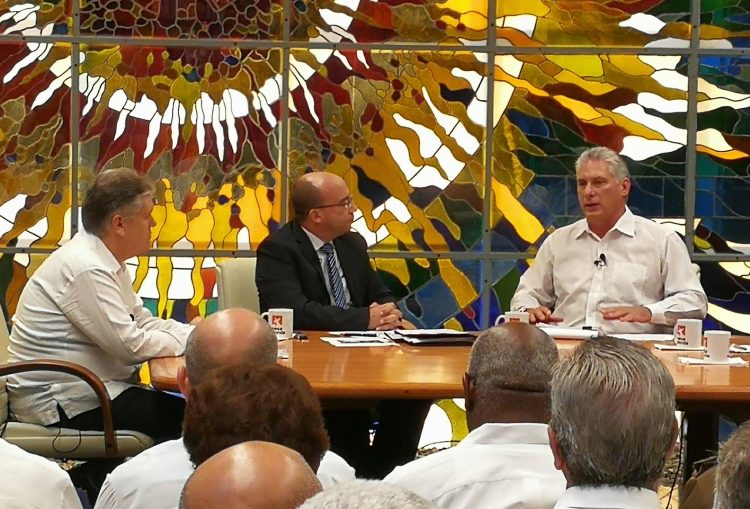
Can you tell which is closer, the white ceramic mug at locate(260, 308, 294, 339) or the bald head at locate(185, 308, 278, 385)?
the bald head at locate(185, 308, 278, 385)

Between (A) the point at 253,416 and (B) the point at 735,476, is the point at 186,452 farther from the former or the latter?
(B) the point at 735,476

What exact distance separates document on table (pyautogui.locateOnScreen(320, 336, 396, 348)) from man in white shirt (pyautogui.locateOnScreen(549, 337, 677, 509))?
2.28 metres

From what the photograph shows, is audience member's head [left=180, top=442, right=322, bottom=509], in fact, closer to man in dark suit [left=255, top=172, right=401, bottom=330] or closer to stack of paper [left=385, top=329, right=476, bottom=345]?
stack of paper [left=385, top=329, right=476, bottom=345]

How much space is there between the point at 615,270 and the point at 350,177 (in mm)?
1552

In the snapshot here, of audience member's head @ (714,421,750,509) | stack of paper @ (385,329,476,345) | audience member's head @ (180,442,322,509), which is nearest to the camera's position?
audience member's head @ (180,442,322,509)

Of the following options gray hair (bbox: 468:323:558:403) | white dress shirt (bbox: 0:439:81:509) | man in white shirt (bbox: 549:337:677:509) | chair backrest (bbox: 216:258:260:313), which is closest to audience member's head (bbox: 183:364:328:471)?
white dress shirt (bbox: 0:439:81:509)

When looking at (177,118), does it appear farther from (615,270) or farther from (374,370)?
(374,370)

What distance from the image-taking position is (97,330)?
13.4ft

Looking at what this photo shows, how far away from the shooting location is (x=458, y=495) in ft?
7.75

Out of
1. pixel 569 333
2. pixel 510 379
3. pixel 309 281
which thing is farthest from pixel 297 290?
pixel 510 379

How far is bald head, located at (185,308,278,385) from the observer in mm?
2762

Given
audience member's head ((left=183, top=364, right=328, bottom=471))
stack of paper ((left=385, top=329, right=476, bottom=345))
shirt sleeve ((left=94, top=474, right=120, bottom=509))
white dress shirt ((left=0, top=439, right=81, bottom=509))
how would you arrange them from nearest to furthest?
audience member's head ((left=183, top=364, right=328, bottom=471)) → white dress shirt ((left=0, top=439, right=81, bottom=509)) → shirt sleeve ((left=94, top=474, right=120, bottom=509)) → stack of paper ((left=385, top=329, right=476, bottom=345))

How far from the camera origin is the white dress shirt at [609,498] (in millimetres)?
1865

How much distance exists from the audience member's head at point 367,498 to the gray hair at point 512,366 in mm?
1470
